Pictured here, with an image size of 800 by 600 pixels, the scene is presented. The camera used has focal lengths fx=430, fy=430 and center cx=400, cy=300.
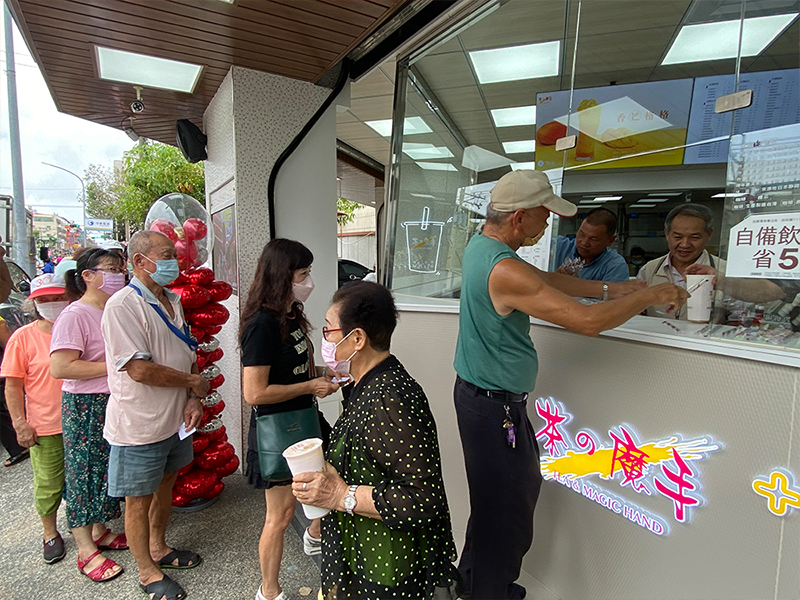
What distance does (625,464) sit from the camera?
1.63m

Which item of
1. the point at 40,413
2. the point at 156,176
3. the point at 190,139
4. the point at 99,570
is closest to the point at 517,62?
the point at 190,139

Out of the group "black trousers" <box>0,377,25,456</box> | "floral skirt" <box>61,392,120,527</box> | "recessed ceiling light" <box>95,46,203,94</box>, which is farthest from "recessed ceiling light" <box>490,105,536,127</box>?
"black trousers" <box>0,377,25,456</box>

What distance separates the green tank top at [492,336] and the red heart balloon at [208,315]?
1.86 meters

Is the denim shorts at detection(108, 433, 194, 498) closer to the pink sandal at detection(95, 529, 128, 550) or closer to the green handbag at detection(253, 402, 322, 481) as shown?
the green handbag at detection(253, 402, 322, 481)

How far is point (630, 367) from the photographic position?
163 centimetres

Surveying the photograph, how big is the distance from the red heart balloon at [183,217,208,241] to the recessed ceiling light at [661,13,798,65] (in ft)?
9.73

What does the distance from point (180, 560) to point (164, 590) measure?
0.26 meters

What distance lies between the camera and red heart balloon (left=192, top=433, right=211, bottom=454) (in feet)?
8.98

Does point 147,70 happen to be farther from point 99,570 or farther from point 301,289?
point 99,570

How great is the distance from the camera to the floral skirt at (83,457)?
7.45ft

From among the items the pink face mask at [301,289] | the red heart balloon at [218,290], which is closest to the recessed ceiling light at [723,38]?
the pink face mask at [301,289]

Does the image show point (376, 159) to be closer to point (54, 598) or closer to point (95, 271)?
point (95, 271)

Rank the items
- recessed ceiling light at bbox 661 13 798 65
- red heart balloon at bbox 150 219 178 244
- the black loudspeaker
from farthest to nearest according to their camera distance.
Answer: the black loudspeaker, red heart balloon at bbox 150 219 178 244, recessed ceiling light at bbox 661 13 798 65

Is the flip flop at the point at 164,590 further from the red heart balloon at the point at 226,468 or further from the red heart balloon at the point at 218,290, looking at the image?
the red heart balloon at the point at 218,290
